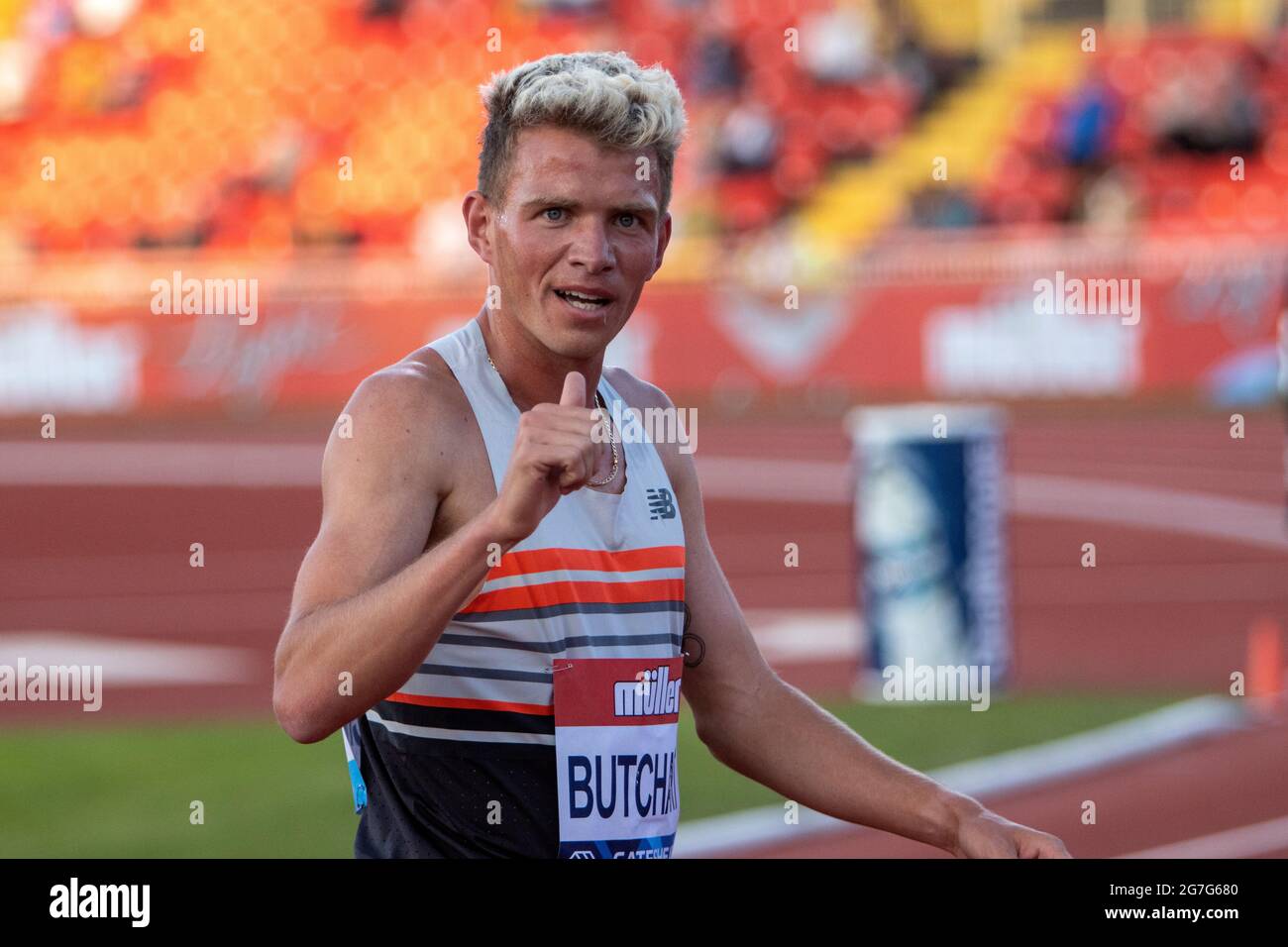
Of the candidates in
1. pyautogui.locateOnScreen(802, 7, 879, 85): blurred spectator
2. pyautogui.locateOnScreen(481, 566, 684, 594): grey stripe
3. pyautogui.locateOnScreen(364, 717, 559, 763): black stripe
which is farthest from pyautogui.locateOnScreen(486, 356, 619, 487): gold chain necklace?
pyautogui.locateOnScreen(802, 7, 879, 85): blurred spectator

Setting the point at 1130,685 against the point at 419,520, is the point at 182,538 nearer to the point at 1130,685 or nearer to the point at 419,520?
the point at 1130,685

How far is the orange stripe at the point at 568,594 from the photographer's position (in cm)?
213

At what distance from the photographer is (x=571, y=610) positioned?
2.18 meters

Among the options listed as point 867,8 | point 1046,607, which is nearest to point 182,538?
Answer: point 1046,607

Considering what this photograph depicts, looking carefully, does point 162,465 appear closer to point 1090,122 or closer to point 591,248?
point 1090,122

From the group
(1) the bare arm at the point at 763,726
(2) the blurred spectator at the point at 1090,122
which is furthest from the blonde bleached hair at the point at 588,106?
(2) the blurred spectator at the point at 1090,122

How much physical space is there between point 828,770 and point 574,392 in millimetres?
757

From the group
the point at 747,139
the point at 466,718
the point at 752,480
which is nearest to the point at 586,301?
the point at 466,718

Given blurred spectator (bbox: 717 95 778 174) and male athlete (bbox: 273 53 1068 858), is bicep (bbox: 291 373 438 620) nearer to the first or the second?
male athlete (bbox: 273 53 1068 858)

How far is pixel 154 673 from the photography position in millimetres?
10633

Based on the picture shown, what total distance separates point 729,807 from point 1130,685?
329cm

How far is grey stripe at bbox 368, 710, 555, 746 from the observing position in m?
2.16

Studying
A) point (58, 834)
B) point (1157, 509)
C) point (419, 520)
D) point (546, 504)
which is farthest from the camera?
point (1157, 509)

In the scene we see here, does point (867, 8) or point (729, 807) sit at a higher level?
point (867, 8)
